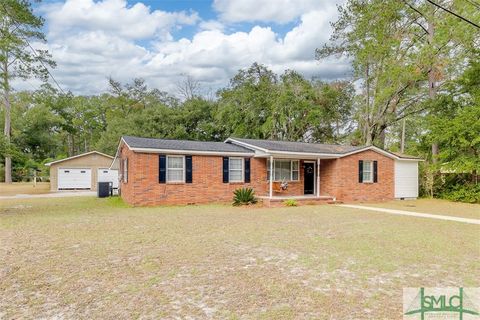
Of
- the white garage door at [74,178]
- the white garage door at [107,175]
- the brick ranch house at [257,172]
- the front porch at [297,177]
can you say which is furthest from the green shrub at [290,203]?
the white garage door at [74,178]

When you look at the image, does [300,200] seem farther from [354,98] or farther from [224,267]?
[354,98]

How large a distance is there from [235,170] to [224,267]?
11125mm

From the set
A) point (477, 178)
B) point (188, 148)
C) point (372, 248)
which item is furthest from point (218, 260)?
point (477, 178)

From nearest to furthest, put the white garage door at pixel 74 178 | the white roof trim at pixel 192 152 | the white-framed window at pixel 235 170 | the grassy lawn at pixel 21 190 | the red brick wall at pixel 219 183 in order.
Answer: the white roof trim at pixel 192 152
the red brick wall at pixel 219 183
the white-framed window at pixel 235 170
the grassy lawn at pixel 21 190
the white garage door at pixel 74 178

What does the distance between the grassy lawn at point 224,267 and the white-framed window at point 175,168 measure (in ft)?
16.6

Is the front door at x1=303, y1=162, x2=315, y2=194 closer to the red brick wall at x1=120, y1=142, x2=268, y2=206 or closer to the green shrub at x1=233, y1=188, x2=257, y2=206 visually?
the red brick wall at x1=120, y1=142, x2=268, y2=206

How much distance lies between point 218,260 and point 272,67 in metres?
26.4

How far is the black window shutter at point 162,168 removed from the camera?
14.7 metres

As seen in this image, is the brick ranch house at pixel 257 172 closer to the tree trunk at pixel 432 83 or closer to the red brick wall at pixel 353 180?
the red brick wall at pixel 353 180

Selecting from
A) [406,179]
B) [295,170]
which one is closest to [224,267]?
[295,170]

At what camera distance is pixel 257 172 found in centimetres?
1711

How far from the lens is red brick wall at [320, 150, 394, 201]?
56.9ft

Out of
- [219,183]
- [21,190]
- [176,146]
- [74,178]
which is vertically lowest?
[21,190]

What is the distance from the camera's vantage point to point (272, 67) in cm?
3012
